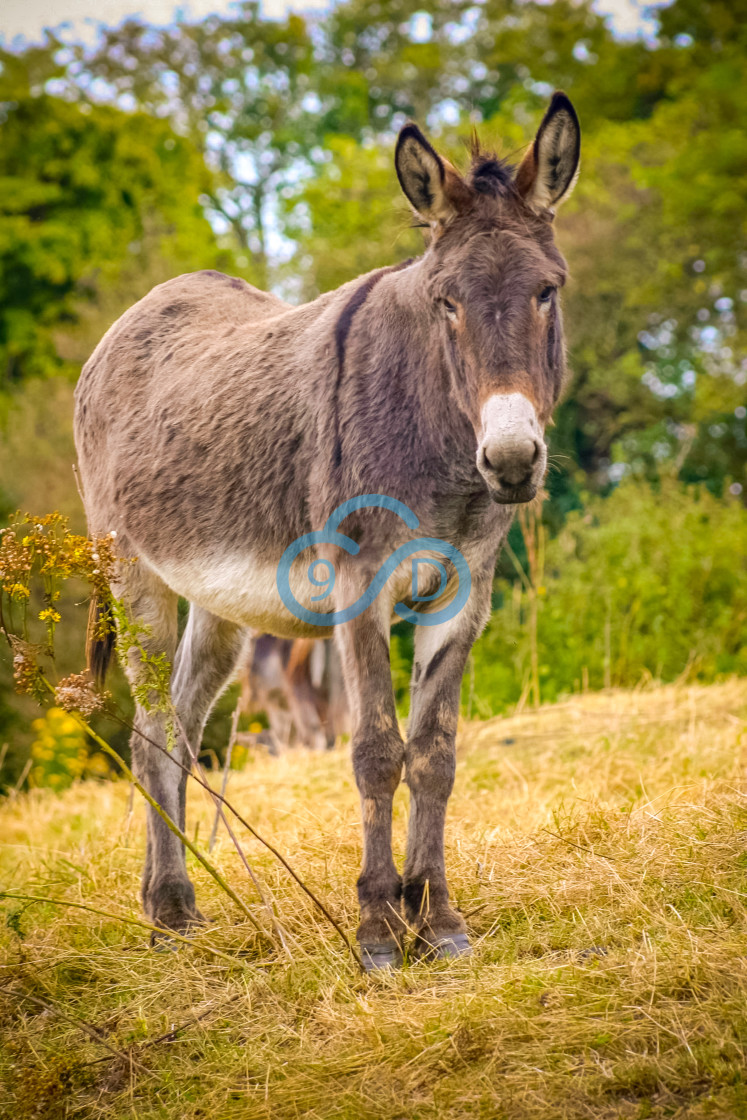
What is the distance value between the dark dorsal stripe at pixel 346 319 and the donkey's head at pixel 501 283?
1.29ft

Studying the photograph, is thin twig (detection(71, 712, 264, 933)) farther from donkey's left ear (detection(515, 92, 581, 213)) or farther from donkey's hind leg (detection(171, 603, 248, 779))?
donkey's left ear (detection(515, 92, 581, 213))

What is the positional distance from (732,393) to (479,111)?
12.4 m

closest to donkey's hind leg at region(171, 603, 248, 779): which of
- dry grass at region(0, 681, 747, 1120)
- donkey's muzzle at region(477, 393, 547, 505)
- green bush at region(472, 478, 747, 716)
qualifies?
dry grass at region(0, 681, 747, 1120)

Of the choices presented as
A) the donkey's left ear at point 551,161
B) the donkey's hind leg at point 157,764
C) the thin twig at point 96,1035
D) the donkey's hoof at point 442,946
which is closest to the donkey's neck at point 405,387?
the donkey's left ear at point 551,161

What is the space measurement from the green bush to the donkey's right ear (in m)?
5.32

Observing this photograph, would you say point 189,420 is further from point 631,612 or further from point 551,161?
point 631,612

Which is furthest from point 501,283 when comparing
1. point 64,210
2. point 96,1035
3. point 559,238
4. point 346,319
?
point 64,210

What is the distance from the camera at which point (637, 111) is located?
21.4m

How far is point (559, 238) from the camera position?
14.2 m

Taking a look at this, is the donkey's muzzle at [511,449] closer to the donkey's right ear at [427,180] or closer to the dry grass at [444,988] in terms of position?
the donkey's right ear at [427,180]

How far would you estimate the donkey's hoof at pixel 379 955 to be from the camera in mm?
2582

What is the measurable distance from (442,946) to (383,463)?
143cm

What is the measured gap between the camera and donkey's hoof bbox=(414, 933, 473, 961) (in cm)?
260

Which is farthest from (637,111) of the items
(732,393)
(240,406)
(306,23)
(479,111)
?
(240,406)
